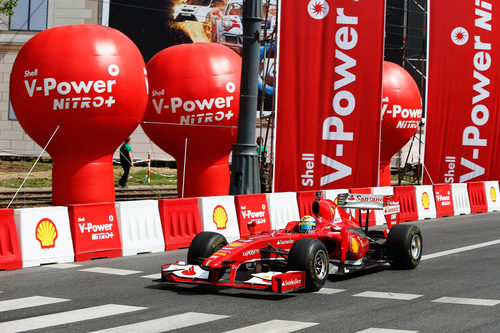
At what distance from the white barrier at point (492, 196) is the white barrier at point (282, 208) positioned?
10.0 m

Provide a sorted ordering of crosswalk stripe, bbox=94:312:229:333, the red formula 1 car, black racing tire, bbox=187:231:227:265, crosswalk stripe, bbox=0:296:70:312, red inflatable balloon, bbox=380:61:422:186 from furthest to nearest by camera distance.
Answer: red inflatable balloon, bbox=380:61:422:186 → black racing tire, bbox=187:231:227:265 → the red formula 1 car → crosswalk stripe, bbox=0:296:70:312 → crosswalk stripe, bbox=94:312:229:333

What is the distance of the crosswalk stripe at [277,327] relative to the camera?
773 cm

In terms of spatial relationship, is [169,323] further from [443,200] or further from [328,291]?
[443,200]

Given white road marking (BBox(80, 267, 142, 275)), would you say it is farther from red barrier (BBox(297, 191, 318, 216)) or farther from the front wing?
red barrier (BBox(297, 191, 318, 216))

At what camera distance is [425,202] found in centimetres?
2309

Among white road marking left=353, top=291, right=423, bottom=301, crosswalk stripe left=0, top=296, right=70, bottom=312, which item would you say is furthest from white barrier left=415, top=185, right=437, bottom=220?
crosswalk stripe left=0, top=296, right=70, bottom=312

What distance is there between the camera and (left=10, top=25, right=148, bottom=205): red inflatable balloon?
58.4 feet

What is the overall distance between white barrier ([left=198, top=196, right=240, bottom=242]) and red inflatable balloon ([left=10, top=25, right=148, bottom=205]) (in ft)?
12.4

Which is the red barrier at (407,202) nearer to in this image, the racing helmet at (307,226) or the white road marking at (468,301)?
the racing helmet at (307,226)

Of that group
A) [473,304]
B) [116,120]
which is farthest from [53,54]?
[473,304]

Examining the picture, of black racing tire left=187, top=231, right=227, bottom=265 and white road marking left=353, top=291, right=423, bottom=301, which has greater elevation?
black racing tire left=187, top=231, right=227, bottom=265

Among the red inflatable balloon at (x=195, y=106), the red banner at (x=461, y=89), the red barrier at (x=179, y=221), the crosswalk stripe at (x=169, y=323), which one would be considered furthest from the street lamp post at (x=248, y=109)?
the crosswalk stripe at (x=169, y=323)

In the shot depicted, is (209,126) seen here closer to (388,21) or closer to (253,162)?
(253,162)

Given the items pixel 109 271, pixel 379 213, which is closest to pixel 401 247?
pixel 109 271
